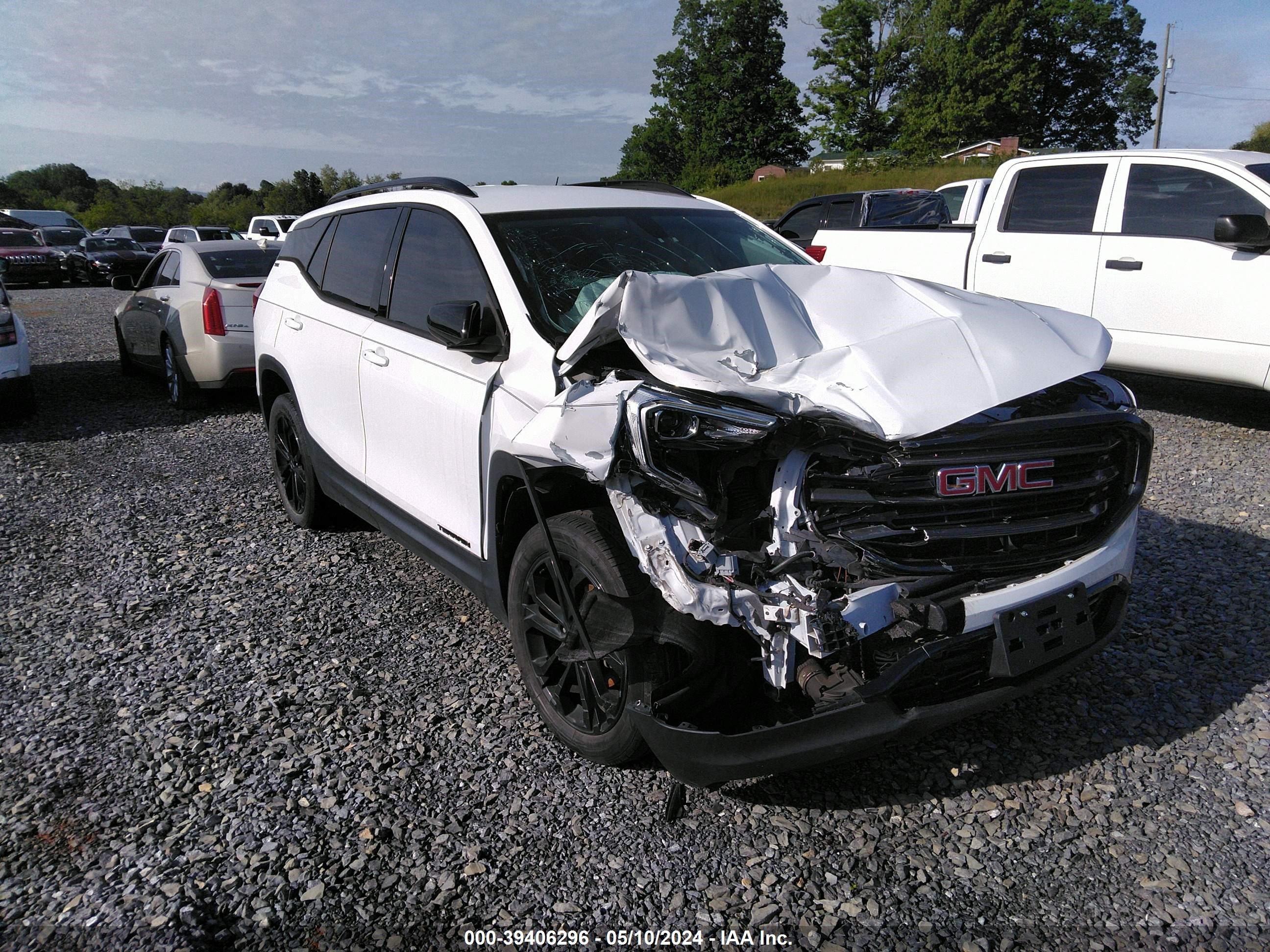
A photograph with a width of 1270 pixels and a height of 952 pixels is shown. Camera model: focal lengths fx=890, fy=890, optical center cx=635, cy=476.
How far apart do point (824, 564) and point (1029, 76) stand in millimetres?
66223

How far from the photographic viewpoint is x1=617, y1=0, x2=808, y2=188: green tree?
217 ft

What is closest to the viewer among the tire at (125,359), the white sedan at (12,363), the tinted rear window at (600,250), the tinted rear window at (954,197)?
the tinted rear window at (600,250)

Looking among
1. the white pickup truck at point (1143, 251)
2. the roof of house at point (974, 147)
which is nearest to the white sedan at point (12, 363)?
the white pickup truck at point (1143, 251)

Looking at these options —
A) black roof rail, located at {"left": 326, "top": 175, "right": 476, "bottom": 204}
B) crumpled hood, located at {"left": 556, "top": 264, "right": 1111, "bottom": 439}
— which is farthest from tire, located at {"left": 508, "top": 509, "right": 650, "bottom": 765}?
black roof rail, located at {"left": 326, "top": 175, "right": 476, "bottom": 204}

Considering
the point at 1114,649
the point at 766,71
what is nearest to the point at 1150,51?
the point at 766,71

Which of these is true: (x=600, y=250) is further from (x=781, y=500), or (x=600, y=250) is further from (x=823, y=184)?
(x=823, y=184)

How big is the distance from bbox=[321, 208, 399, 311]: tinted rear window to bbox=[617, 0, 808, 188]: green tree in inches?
2461

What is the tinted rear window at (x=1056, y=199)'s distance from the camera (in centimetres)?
757

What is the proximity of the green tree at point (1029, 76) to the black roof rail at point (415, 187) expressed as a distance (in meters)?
58.4

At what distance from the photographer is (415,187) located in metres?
4.23

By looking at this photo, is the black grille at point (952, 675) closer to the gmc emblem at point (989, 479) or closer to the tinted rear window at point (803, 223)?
the gmc emblem at point (989, 479)

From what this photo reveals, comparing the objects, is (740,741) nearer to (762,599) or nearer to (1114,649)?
(762,599)

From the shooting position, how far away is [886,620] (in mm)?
2342

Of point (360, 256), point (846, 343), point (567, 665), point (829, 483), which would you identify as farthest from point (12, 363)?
point (829, 483)
